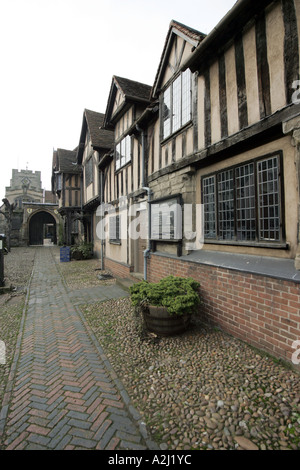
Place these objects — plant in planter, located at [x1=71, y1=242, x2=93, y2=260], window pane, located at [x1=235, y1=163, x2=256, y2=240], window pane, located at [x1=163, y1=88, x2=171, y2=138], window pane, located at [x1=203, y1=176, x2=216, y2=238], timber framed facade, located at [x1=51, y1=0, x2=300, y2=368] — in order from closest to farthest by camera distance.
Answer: timber framed facade, located at [x1=51, y1=0, x2=300, y2=368] → window pane, located at [x1=235, y1=163, x2=256, y2=240] → window pane, located at [x1=203, y1=176, x2=216, y2=238] → window pane, located at [x1=163, y1=88, x2=171, y2=138] → plant in planter, located at [x1=71, y1=242, x2=93, y2=260]

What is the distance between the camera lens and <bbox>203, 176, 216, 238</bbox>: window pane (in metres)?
4.99

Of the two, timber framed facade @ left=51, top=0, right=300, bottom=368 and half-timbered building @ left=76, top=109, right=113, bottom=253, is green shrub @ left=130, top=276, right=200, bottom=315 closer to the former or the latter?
timber framed facade @ left=51, top=0, right=300, bottom=368

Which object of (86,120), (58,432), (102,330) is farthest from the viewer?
(86,120)

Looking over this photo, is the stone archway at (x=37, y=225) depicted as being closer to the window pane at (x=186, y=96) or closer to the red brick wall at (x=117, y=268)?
the red brick wall at (x=117, y=268)

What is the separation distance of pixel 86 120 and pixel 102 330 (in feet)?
46.8

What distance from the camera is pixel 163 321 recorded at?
4.10 metres

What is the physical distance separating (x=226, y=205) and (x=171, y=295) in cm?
207

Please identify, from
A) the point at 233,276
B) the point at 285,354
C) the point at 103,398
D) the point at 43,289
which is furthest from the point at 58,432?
the point at 43,289

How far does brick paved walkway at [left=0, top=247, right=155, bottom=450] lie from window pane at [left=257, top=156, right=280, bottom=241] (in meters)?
3.12

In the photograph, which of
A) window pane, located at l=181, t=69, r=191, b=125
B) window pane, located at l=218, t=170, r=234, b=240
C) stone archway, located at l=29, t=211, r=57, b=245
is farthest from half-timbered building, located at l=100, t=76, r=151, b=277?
stone archway, located at l=29, t=211, r=57, b=245

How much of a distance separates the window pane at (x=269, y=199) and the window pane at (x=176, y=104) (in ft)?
9.13

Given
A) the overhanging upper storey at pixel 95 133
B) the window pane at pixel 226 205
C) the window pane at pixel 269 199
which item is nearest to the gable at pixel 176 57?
the window pane at pixel 226 205

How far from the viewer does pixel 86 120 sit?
15086 millimetres
